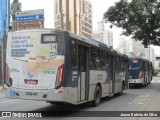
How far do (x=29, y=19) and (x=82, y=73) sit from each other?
2102 cm

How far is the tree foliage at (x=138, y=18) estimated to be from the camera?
31.8 metres

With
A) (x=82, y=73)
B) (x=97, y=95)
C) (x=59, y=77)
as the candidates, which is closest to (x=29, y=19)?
(x=97, y=95)

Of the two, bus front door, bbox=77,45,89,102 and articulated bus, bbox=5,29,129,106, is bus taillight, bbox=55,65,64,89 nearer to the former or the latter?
articulated bus, bbox=5,29,129,106

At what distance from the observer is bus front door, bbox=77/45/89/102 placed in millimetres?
13883

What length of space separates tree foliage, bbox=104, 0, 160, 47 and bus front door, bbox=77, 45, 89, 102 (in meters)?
17.8

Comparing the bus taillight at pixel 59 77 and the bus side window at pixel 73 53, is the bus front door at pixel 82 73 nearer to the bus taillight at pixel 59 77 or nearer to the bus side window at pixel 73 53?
the bus side window at pixel 73 53

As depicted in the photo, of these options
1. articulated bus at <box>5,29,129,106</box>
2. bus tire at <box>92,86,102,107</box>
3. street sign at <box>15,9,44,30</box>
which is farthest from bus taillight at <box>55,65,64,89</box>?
street sign at <box>15,9,44,30</box>

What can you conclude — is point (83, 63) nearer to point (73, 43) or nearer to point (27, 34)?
point (73, 43)

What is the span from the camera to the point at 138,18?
31844 mm

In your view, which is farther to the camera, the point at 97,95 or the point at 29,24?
the point at 29,24

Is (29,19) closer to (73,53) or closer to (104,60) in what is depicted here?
(104,60)

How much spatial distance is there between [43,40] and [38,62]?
0.79 m

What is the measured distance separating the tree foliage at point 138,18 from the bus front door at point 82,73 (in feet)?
58.3

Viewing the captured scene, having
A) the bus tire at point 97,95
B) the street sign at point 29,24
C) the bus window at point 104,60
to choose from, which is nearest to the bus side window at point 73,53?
the bus tire at point 97,95
